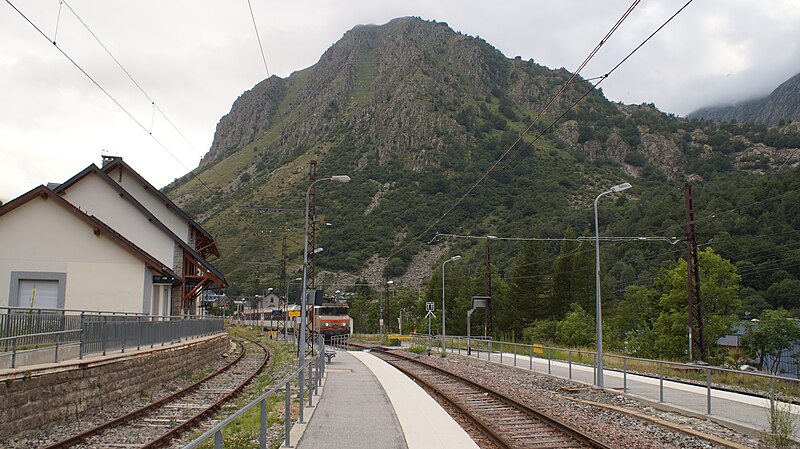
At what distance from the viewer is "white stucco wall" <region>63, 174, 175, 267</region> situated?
34.0 m

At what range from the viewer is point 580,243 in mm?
83500

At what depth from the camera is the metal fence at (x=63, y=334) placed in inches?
517

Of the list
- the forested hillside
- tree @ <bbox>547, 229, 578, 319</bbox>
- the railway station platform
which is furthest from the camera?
tree @ <bbox>547, 229, 578, 319</bbox>

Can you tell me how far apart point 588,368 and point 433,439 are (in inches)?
760

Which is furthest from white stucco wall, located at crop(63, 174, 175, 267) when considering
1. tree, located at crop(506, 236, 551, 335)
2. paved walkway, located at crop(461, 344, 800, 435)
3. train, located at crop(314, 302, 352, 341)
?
tree, located at crop(506, 236, 551, 335)

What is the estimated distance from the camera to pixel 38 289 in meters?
27.4

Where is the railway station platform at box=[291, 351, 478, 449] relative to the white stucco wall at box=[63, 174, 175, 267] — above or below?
below

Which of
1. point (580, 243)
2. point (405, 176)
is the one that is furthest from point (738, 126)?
point (580, 243)

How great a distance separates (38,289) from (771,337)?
42906 millimetres

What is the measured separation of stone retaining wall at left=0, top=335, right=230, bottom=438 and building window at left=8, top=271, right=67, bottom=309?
8.82m

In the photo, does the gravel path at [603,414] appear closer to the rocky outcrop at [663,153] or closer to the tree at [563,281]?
the tree at [563,281]

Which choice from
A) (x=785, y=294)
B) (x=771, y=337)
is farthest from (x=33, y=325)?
(x=785, y=294)

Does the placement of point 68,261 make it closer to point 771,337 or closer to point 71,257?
point 71,257

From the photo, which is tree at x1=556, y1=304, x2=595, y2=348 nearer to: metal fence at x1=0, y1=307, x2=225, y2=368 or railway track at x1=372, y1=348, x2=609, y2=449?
railway track at x1=372, y1=348, x2=609, y2=449
